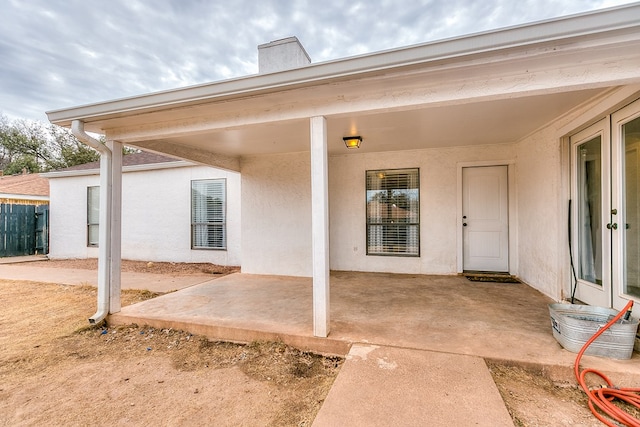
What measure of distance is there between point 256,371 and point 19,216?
11.9m

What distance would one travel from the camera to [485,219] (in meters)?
5.22

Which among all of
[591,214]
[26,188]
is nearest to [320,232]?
[591,214]

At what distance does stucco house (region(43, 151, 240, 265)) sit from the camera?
746cm

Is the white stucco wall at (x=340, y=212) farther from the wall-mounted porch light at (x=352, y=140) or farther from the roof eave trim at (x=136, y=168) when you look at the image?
the roof eave trim at (x=136, y=168)

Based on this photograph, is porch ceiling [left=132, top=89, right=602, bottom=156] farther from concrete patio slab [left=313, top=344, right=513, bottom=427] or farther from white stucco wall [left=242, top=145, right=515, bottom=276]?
concrete patio slab [left=313, top=344, right=513, bottom=427]

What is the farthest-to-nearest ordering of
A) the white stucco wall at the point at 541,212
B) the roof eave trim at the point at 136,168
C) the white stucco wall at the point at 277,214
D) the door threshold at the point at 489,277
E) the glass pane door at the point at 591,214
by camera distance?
1. the roof eave trim at the point at 136,168
2. the white stucco wall at the point at 277,214
3. the door threshold at the point at 489,277
4. the white stucco wall at the point at 541,212
5. the glass pane door at the point at 591,214

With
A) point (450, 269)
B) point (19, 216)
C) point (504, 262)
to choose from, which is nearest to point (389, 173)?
point (450, 269)

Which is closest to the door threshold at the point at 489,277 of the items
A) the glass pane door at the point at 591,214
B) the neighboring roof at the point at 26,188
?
the glass pane door at the point at 591,214

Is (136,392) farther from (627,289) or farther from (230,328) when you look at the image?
(627,289)

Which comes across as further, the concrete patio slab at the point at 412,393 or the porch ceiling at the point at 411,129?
the porch ceiling at the point at 411,129

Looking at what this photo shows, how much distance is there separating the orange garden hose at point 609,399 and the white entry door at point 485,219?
10.6 ft

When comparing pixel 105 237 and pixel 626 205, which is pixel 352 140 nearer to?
pixel 626 205

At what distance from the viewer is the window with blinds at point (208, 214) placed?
7469mm

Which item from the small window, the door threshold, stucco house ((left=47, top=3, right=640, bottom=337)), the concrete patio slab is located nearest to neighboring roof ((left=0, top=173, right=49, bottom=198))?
the small window
